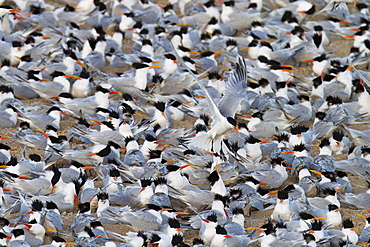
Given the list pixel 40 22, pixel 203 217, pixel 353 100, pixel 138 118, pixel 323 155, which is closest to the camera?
pixel 203 217

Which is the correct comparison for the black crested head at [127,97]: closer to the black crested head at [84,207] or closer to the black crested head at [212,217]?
the black crested head at [84,207]

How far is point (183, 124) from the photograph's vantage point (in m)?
8.76

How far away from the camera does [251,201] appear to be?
22.8 feet

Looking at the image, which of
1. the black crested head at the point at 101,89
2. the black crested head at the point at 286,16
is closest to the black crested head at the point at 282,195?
the black crested head at the point at 101,89

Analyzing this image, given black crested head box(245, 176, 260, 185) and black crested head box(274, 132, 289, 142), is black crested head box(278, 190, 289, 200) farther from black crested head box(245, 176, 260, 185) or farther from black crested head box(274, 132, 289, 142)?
black crested head box(274, 132, 289, 142)

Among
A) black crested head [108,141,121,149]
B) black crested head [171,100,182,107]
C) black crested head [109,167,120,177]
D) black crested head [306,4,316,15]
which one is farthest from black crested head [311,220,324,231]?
black crested head [306,4,316,15]

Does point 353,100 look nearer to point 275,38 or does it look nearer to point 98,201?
point 275,38

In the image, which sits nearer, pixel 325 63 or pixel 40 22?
pixel 325 63

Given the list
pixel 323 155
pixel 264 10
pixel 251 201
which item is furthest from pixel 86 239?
pixel 264 10

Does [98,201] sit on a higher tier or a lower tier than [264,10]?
higher

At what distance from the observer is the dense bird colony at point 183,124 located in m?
6.65

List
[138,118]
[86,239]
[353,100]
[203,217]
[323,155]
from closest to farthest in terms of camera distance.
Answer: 1. [86,239]
2. [203,217]
3. [323,155]
4. [138,118]
5. [353,100]

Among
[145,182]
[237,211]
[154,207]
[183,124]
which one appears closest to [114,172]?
[145,182]

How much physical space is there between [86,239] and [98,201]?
0.74 meters
